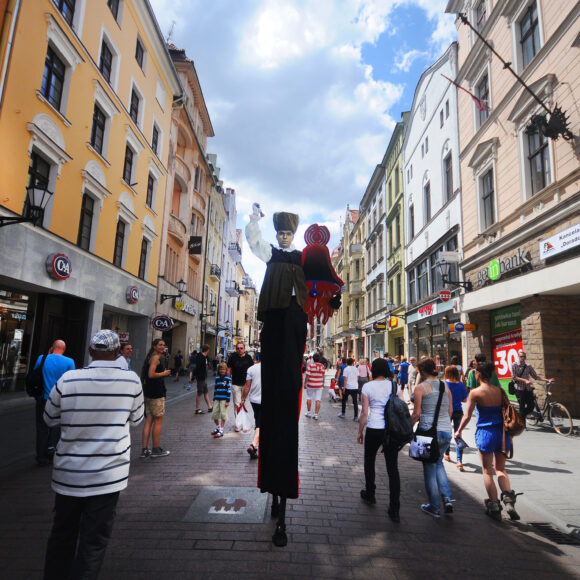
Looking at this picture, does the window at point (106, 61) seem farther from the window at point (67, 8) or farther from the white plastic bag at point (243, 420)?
the white plastic bag at point (243, 420)

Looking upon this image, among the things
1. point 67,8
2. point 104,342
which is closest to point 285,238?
point 104,342

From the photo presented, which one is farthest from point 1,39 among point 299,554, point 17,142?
point 299,554

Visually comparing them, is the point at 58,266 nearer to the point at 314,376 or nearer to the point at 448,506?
the point at 314,376

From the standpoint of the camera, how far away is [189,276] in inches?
1054

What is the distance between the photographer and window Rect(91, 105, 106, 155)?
1378 cm

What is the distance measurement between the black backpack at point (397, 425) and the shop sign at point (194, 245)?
72.8 feet

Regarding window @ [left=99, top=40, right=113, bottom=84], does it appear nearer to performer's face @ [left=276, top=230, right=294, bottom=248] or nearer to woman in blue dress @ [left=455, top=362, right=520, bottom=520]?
performer's face @ [left=276, top=230, right=294, bottom=248]

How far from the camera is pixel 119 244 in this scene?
16.2 m

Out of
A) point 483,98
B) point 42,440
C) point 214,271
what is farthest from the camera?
point 214,271

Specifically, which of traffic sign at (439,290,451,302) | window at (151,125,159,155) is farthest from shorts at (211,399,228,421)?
window at (151,125,159,155)

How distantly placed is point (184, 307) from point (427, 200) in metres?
15.3

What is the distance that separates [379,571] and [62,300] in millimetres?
13164

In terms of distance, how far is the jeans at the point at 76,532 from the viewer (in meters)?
2.40

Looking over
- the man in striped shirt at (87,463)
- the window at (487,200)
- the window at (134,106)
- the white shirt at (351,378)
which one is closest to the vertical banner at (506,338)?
the window at (487,200)
